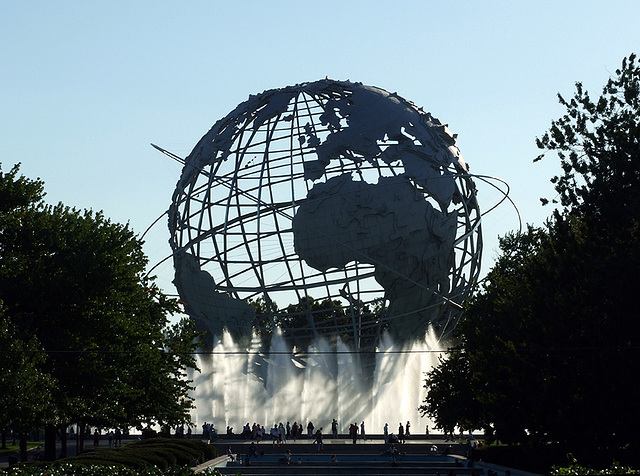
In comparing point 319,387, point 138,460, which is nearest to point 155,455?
point 138,460

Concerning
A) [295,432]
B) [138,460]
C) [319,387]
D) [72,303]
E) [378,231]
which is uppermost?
[378,231]

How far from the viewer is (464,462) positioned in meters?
25.7

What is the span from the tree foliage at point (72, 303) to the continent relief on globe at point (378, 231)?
30.8 feet

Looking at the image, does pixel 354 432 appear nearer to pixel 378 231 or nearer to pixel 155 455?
pixel 378 231

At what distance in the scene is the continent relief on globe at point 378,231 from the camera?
33562 millimetres

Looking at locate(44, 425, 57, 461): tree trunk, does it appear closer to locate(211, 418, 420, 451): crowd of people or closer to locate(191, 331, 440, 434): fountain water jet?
locate(211, 418, 420, 451): crowd of people

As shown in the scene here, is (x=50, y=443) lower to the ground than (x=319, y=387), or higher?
lower

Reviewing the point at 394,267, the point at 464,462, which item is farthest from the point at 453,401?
the point at 394,267

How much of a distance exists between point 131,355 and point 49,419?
317 centimetres

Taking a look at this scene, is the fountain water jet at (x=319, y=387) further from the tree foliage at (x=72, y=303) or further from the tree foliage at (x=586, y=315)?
the tree foliage at (x=586, y=315)

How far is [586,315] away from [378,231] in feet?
50.8

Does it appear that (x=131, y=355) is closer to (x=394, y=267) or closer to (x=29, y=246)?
(x=29, y=246)

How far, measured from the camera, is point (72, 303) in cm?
2339

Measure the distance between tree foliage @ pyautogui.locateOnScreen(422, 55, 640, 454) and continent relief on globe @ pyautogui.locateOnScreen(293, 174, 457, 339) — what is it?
13.0m
